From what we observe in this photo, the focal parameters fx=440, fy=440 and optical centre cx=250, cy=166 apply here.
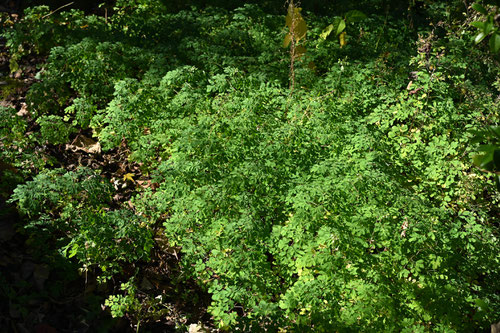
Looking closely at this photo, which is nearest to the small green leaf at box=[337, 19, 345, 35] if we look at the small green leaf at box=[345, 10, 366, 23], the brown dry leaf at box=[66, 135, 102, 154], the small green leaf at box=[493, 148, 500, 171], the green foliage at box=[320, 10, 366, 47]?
the green foliage at box=[320, 10, 366, 47]

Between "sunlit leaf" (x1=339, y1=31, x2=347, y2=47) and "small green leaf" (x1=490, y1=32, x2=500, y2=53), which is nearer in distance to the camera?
"small green leaf" (x1=490, y1=32, x2=500, y2=53)

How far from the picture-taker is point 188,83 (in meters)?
4.06

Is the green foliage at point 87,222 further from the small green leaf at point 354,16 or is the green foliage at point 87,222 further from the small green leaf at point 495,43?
the small green leaf at point 354,16

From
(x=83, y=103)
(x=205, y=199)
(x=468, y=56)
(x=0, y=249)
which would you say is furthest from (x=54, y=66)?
(x=468, y=56)

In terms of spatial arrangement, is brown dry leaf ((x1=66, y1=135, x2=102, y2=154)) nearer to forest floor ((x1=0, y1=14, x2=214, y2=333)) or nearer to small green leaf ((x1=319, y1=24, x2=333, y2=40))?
forest floor ((x1=0, y1=14, x2=214, y2=333))

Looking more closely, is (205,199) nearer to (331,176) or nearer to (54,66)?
(331,176)

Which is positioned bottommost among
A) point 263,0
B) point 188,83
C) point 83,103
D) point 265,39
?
point 83,103

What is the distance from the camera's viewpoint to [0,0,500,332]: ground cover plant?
2895 millimetres

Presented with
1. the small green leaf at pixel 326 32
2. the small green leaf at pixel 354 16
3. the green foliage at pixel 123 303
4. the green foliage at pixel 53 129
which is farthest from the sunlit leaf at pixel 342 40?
the green foliage at pixel 123 303

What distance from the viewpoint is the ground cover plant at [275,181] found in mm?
2895

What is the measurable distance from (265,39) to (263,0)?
159cm

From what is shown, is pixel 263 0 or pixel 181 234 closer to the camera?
pixel 181 234

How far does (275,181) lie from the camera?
10.9 feet

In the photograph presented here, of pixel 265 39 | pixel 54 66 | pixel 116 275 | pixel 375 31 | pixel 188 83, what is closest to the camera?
pixel 116 275
